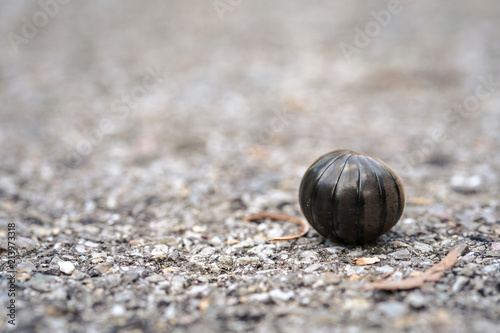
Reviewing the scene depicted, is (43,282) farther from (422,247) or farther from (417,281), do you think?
(422,247)

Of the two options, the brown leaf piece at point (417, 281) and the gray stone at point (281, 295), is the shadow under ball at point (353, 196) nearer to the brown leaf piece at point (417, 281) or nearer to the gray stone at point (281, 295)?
the brown leaf piece at point (417, 281)

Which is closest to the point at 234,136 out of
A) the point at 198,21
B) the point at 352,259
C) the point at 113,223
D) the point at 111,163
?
the point at 111,163

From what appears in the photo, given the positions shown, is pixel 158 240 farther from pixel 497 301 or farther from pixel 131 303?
pixel 497 301

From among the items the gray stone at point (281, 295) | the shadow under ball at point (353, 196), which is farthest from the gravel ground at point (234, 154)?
the shadow under ball at point (353, 196)

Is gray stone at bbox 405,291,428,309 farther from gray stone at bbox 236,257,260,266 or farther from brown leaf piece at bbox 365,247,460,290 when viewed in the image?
gray stone at bbox 236,257,260,266

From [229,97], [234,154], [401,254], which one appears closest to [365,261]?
[401,254]
